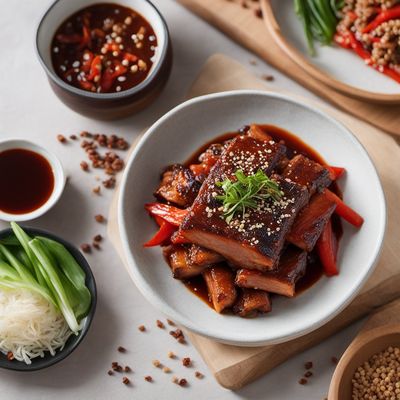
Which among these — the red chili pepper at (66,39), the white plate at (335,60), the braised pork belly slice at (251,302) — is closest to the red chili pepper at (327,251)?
the braised pork belly slice at (251,302)

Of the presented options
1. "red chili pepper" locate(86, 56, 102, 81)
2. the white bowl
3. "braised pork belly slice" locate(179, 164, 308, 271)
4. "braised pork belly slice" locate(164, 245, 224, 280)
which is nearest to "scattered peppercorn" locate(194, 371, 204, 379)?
the white bowl

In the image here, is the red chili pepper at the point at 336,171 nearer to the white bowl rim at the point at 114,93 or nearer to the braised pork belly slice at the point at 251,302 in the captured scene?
the braised pork belly slice at the point at 251,302

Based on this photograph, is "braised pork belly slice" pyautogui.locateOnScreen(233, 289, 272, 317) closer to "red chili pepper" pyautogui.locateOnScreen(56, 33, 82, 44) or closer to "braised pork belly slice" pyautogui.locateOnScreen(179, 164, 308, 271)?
"braised pork belly slice" pyautogui.locateOnScreen(179, 164, 308, 271)

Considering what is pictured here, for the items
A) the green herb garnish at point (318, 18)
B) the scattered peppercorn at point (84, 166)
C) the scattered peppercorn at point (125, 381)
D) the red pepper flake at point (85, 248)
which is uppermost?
the green herb garnish at point (318, 18)

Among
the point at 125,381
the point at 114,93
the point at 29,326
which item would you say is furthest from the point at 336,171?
the point at 29,326

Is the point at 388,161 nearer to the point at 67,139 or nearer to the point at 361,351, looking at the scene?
the point at 361,351
